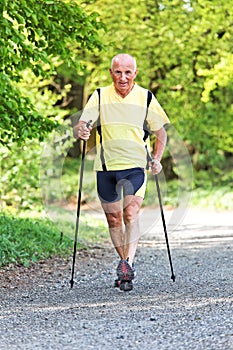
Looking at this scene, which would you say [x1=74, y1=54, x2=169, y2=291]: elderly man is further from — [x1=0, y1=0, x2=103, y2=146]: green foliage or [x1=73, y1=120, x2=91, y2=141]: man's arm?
[x1=0, y1=0, x2=103, y2=146]: green foliage

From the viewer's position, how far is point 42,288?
320 inches

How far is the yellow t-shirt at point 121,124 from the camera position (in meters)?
7.50

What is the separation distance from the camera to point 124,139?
748 cm

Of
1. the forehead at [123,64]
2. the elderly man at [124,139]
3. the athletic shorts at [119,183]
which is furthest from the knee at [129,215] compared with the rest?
the forehead at [123,64]

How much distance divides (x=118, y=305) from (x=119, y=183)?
53.0 inches

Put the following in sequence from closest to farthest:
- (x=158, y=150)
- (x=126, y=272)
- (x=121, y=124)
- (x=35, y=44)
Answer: (x=126, y=272) → (x=121, y=124) → (x=158, y=150) → (x=35, y=44)

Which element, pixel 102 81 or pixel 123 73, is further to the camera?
pixel 102 81

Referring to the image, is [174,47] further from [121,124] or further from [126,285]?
[126,285]

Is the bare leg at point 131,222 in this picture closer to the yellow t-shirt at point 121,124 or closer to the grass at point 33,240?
the yellow t-shirt at point 121,124

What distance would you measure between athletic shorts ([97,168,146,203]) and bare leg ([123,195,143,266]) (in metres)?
0.07

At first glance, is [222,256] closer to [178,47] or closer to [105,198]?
[105,198]

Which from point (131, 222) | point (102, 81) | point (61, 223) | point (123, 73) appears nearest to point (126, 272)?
point (131, 222)

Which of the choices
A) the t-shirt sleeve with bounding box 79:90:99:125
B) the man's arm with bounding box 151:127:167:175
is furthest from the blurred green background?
the man's arm with bounding box 151:127:167:175

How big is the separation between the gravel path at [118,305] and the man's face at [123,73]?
183 centimetres
